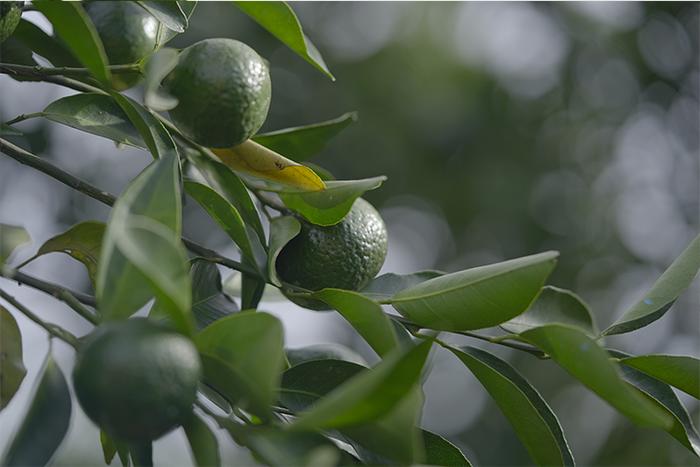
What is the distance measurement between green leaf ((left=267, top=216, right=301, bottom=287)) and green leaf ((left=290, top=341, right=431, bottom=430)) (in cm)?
21

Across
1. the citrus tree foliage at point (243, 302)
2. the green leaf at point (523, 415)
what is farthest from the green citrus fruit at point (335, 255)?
the green leaf at point (523, 415)

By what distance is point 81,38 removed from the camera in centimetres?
60

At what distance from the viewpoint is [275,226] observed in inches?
29.1

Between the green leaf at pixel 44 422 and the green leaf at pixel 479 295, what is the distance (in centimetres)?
23

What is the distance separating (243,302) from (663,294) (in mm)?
310

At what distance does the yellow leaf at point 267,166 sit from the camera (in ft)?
2.42

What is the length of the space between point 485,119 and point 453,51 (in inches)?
17.6

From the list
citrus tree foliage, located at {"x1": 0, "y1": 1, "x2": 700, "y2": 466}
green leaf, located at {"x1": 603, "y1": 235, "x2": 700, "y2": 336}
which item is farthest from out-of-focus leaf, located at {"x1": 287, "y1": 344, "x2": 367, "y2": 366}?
green leaf, located at {"x1": 603, "y1": 235, "x2": 700, "y2": 336}

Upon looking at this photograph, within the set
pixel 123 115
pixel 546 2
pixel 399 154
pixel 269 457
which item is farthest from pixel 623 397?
pixel 546 2

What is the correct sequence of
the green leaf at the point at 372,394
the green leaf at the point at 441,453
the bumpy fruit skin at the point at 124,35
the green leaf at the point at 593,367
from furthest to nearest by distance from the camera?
the bumpy fruit skin at the point at 124,35 → the green leaf at the point at 441,453 → the green leaf at the point at 593,367 → the green leaf at the point at 372,394

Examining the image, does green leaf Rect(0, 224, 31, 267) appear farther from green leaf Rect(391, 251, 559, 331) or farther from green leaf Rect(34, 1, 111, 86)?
green leaf Rect(391, 251, 559, 331)

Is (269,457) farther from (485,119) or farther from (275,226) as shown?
(485,119)

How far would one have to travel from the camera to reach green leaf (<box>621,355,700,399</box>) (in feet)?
2.18

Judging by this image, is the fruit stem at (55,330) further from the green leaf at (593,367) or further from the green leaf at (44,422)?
the green leaf at (593,367)
